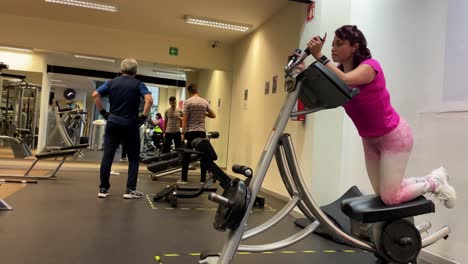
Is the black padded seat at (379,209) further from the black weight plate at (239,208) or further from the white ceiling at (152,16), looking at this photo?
the white ceiling at (152,16)

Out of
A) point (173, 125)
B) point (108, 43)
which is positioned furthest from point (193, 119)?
point (108, 43)

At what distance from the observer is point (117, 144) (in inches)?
179

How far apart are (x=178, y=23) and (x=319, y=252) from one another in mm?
5170

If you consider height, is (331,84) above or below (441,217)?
above

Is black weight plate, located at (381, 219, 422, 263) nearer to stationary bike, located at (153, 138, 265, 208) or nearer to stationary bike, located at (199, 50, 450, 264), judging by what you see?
stationary bike, located at (199, 50, 450, 264)

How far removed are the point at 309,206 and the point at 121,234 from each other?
5.62ft

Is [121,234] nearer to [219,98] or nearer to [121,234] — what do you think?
[121,234]

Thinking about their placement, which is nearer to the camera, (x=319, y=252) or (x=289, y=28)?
(x=319, y=252)

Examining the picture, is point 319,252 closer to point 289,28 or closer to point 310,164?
point 310,164

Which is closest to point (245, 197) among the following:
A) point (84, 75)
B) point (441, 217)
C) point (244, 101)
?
point (441, 217)

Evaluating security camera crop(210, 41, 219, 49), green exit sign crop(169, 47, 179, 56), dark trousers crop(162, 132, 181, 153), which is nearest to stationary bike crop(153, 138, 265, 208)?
dark trousers crop(162, 132, 181, 153)

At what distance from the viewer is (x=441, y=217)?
288cm

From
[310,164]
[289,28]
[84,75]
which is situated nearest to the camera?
[310,164]

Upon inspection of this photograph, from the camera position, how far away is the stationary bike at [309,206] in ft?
5.84
